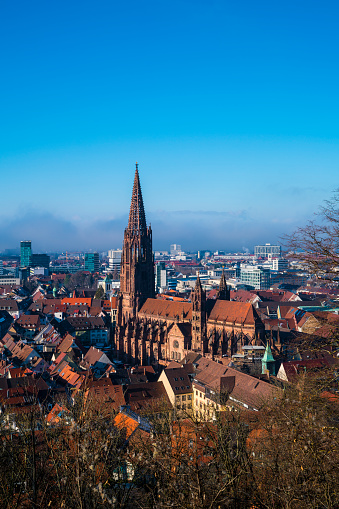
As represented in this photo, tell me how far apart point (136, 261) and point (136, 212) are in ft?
33.4

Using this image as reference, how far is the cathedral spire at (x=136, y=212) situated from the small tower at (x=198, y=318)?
78.3 feet

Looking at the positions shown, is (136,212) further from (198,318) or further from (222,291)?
(198,318)

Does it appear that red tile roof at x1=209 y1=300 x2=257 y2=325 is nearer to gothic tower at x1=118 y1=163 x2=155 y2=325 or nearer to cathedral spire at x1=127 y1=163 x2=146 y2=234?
gothic tower at x1=118 y1=163 x2=155 y2=325

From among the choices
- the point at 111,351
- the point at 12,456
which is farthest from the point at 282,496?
the point at 111,351

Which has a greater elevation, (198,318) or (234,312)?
(234,312)

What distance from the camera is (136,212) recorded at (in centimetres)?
10469

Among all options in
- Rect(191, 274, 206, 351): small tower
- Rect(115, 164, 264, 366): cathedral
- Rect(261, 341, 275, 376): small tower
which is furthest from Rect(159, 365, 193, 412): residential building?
Rect(191, 274, 206, 351): small tower

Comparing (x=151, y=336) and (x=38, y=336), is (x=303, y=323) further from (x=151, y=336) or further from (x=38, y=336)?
(x=38, y=336)

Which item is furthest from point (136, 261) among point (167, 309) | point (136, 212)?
point (167, 309)

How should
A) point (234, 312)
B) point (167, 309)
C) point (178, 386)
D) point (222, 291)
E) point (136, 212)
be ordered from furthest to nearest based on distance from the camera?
1. point (136, 212)
2. point (167, 309)
3. point (222, 291)
4. point (234, 312)
5. point (178, 386)

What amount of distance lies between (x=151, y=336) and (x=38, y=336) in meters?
24.9

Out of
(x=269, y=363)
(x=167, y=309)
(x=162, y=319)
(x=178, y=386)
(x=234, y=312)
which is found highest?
(x=234, y=312)

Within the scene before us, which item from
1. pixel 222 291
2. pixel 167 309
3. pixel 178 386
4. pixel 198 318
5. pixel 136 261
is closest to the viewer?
pixel 178 386

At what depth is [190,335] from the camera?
8725 cm
